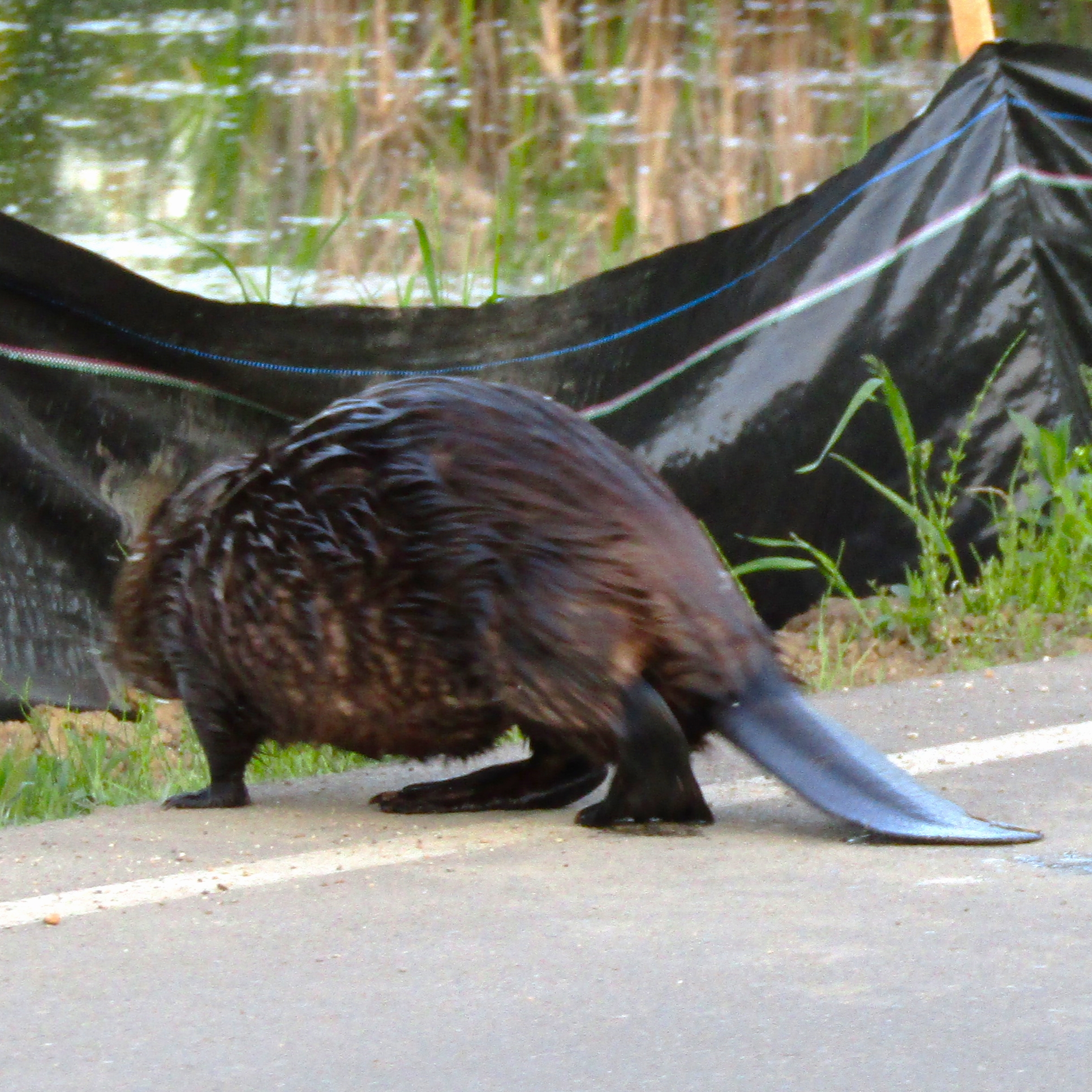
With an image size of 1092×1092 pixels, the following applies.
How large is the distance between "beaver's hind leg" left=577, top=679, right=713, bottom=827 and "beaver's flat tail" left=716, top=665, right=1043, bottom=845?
0.10 metres

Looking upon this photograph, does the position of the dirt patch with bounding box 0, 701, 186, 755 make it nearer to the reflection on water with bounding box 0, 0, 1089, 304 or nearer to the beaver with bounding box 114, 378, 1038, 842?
the beaver with bounding box 114, 378, 1038, 842

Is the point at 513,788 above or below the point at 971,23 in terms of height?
below

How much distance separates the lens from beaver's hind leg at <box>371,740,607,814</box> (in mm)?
3320

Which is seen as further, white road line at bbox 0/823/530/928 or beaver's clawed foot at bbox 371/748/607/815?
beaver's clawed foot at bbox 371/748/607/815

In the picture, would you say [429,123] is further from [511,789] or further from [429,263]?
[511,789]

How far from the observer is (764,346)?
489 cm

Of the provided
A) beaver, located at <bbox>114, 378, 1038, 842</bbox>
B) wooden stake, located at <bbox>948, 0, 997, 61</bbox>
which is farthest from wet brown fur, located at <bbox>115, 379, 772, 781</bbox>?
wooden stake, located at <bbox>948, 0, 997, 61</bbox>

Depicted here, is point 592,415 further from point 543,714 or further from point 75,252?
point 543,714

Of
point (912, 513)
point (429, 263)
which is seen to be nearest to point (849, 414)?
point (912, 513)

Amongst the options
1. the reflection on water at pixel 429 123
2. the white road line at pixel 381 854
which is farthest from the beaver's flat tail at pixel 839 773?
the reflection on water at pixel 429 123

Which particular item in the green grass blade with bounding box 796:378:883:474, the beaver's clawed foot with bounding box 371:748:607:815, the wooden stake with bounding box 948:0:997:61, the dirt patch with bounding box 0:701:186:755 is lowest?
the dirt patch with bounding box 0:701:186:755

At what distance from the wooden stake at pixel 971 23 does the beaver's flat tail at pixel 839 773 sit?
2547 mm

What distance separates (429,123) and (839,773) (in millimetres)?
3727

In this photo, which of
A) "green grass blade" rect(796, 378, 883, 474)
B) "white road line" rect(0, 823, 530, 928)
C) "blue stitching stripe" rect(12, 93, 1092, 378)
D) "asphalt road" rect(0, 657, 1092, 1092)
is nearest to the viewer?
"asphalt road" rect(0, 657, 1092, 1092)
